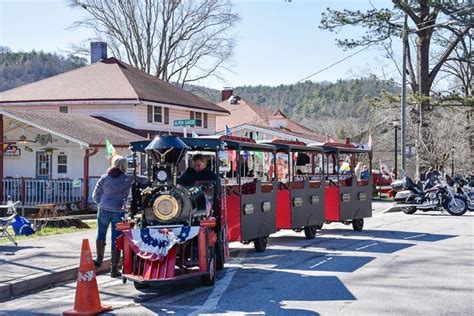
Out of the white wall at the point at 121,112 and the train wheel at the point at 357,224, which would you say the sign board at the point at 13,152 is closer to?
the white wall at the point at 121,112

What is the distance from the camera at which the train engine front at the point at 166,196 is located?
399 inches

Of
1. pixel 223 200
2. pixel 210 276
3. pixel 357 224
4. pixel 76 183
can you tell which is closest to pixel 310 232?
pixel 357 224

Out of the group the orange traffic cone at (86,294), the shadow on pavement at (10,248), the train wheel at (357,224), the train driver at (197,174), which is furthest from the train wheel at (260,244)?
the orange traffic cone at (86,294)

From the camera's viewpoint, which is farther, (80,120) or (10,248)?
(80,120)

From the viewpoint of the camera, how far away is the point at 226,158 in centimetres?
1448

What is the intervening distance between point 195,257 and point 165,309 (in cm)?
138

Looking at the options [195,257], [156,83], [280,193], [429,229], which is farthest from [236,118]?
[195,257]

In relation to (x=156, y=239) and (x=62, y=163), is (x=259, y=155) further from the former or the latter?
(x=62, y=163)

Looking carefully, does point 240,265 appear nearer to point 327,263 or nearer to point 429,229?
point 327,263

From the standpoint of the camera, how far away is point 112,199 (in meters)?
11.4

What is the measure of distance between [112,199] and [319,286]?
3.54 meters

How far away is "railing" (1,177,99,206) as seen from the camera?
1062 inches

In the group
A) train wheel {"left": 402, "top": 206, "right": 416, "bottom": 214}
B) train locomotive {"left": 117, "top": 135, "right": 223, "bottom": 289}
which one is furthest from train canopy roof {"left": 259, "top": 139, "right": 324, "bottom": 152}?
train wheel {"left": 402, "top": 206, "right": 416, "bottom": 214}

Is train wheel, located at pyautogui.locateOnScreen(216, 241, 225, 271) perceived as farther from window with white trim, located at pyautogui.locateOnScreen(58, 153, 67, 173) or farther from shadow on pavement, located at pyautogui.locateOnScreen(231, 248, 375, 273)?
window with white trim, located at pyautogui.locateOnScreen(58, 153, 67, 173)
